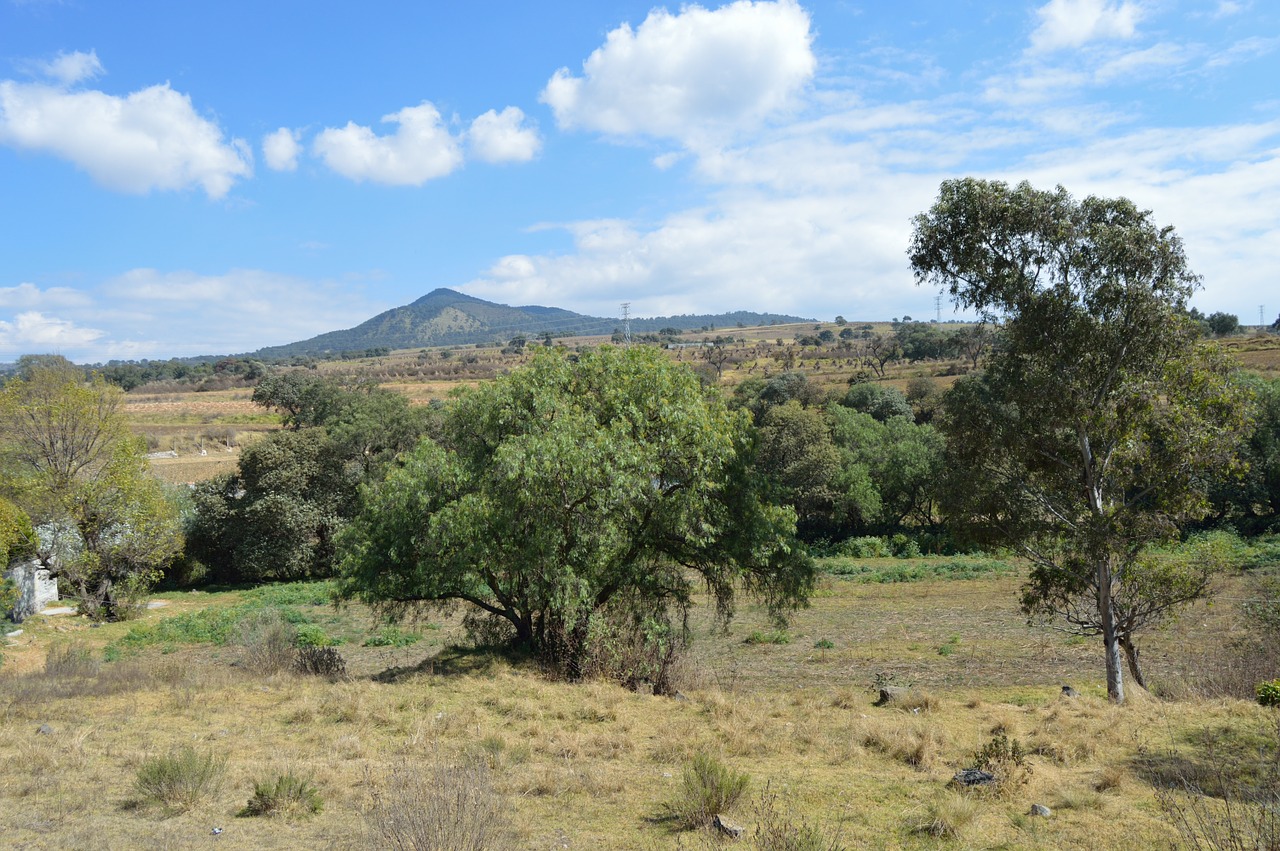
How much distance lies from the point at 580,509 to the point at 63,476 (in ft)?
83.4

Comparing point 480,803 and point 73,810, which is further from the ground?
point 480,803

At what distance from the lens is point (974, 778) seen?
8562mm

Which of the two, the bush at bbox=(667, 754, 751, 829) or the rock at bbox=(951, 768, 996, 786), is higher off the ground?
the bush at bbox=(667, 754, 751, 829)

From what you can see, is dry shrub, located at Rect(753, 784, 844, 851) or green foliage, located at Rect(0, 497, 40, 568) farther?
green foliage, located at Rect(0, 497, 40, 568)

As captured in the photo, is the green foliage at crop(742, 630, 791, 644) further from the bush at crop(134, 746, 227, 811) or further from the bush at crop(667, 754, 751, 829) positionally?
the bush at crop(134, 746, 227, 811)

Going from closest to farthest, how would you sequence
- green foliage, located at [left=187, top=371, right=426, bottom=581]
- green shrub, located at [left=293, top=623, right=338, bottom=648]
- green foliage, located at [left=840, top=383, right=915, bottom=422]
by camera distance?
1. green shrub, located at [left=293, top=623, right=338, bottom=648]
2. green foliage, located at [left=187, top=371, right=426, bottom=581]
3. green foliage, located at [left=840, top=383, right=915, bottom=422]

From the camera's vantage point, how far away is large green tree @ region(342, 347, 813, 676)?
47.3ft

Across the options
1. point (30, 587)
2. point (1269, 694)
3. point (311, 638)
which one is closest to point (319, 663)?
point (311, 638)

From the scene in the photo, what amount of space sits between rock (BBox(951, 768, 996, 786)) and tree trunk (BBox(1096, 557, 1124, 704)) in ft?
28.6

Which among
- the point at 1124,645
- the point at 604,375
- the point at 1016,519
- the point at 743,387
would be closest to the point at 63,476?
the point at 604,375

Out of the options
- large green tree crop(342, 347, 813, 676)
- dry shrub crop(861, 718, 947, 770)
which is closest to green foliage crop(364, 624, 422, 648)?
large green tree crop(342, 347, 813, 676)

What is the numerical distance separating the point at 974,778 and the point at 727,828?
10.5ft

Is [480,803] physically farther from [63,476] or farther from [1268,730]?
[63,476]

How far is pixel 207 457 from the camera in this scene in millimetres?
66062
